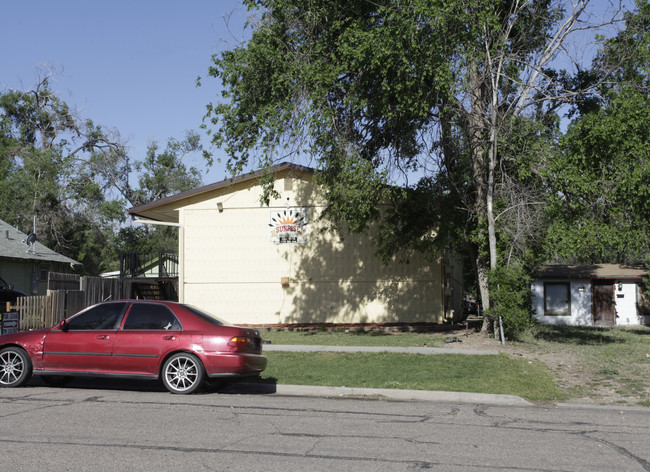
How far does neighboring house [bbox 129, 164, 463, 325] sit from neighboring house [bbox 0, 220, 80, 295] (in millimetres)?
9608

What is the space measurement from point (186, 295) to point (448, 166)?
444 inches

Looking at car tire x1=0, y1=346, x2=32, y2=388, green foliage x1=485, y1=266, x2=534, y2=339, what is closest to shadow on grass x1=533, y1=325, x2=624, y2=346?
green foliage x1=485, y1=266, x2=534, y2=339

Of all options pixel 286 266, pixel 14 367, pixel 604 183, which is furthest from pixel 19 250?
pixel 604 183

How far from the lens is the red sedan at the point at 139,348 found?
9.98 metres

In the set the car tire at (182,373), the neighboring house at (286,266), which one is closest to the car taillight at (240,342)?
the car tire at (182,373)

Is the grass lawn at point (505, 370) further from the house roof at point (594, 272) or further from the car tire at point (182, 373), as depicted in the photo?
the house roof at point (594, 272)

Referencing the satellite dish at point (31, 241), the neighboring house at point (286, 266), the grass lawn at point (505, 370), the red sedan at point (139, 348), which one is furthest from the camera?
the satellite dish at point (31, 241)

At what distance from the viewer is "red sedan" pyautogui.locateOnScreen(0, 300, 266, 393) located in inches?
393

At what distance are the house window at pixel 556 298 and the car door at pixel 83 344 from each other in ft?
81.0

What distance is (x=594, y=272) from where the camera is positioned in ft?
99.2

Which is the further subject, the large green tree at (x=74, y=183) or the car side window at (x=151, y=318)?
the large green tree at (x=74, y=183)

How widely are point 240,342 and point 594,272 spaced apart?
974 inches

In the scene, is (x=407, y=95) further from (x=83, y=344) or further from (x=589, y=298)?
(x=589, y=298)

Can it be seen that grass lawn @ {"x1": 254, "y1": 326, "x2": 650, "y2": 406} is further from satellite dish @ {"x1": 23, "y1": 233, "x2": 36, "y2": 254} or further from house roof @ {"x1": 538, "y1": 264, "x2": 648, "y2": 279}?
satellite dish @ {"x1": 23, "y1": 233, "x2": 36, "y2": 254}
